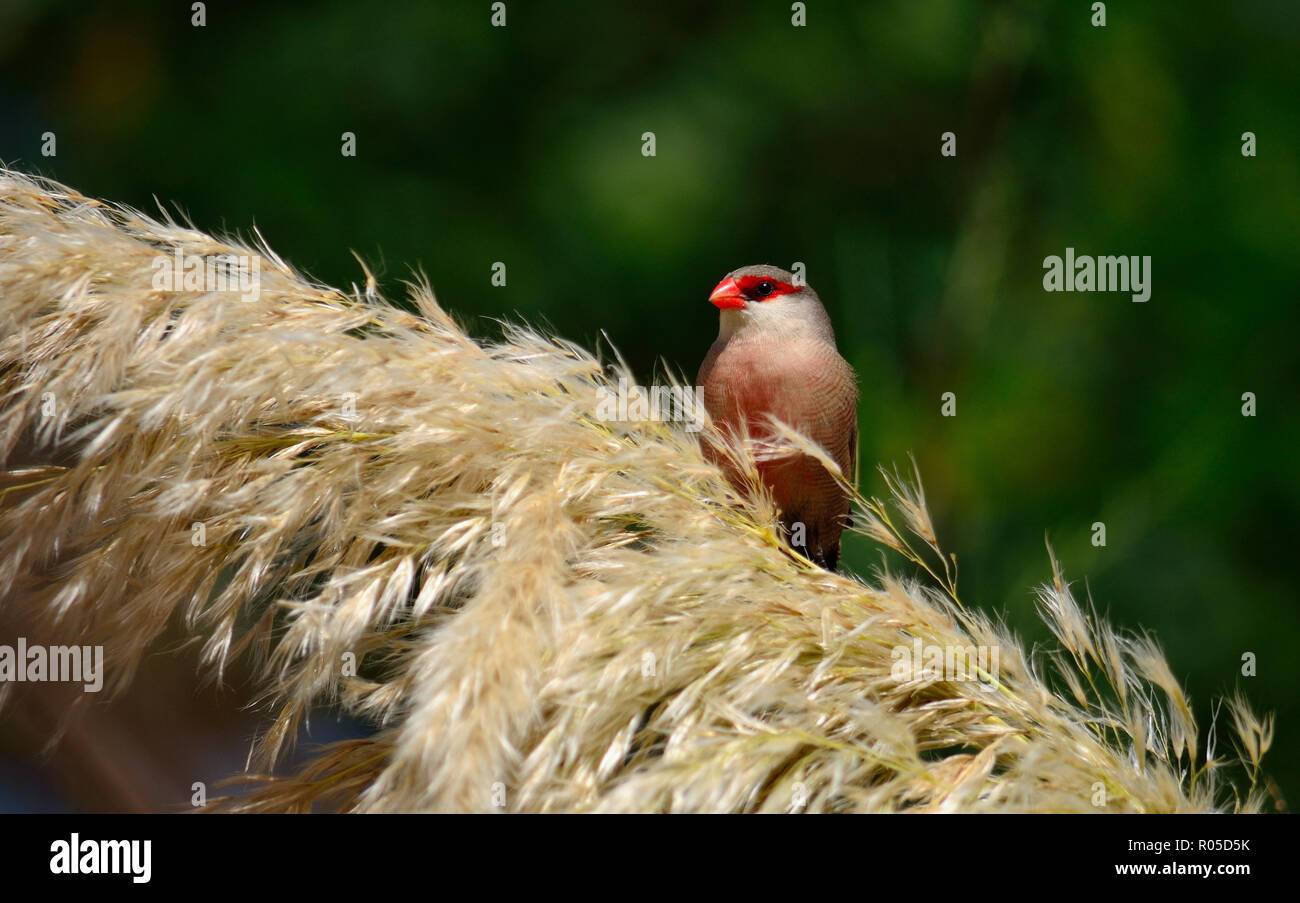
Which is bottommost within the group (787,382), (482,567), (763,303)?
(482,567)

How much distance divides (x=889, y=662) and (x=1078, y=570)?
1.94 meters

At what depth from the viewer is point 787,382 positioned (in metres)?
1.97

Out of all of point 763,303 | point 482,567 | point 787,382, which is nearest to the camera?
point 482,567

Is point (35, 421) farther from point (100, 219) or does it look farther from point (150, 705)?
point (150, 705)

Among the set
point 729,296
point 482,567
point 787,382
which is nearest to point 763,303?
point 729,296

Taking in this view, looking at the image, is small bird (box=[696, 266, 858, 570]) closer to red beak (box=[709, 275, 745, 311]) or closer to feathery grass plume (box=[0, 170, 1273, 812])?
red beak (box=[709, 275, 745, 311])

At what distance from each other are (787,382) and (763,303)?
22cm

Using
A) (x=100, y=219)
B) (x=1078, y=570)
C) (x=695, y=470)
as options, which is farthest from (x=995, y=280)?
(x=100, y=219)

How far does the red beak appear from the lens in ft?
Result: 6.76

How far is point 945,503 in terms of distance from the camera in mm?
2824

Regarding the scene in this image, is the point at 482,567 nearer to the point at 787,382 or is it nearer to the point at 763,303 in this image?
the point at 787,382

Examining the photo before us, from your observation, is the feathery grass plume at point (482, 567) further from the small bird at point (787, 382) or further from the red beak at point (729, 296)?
the red beak at point (729, 296)

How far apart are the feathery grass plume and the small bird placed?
776mm

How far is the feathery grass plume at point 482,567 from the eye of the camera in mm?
948
